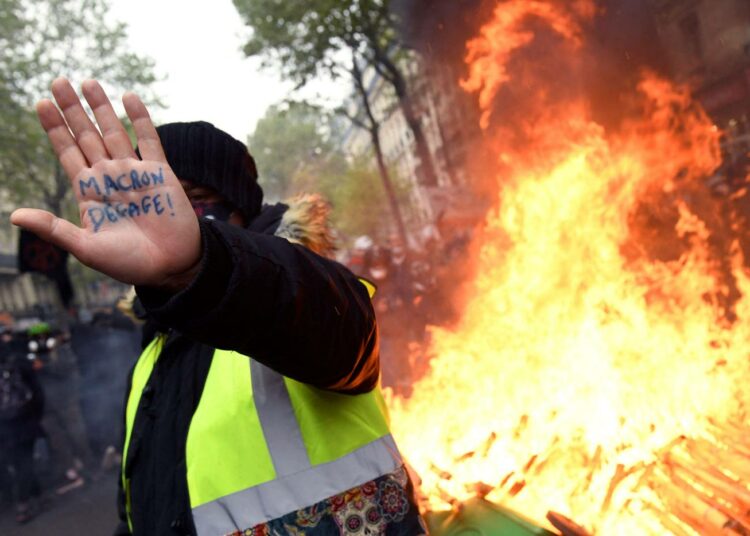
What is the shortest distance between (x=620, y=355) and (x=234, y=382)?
288cm

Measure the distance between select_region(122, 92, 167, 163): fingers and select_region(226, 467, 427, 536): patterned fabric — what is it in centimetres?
87

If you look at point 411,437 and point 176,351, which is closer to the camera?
point 176,351

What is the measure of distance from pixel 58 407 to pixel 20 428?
4.18ft

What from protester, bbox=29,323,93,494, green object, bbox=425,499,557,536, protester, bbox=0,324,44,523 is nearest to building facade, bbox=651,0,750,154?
green object, bbox=425,499,557,536

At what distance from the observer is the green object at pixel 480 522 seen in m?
1.78

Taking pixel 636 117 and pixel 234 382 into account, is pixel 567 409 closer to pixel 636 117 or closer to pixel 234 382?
pixel 234 382

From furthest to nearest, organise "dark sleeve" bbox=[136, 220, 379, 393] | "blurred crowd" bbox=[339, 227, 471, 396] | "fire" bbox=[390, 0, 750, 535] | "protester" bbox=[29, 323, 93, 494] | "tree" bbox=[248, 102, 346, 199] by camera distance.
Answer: "tree" bbox=[248, 102, 346, 199] < "protester" bbox=[29, 323, 93, 494] < "blurred crowd" bbox=[339, 227, 471, 396] < "fire" bbox=[390, 0, 750, 535] < "dark sleeve" bbox=[136, 220, 379, 393]

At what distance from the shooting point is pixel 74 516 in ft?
19.3

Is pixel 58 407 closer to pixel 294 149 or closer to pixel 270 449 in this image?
pixel 294 149

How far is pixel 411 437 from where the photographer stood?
3.40 meters

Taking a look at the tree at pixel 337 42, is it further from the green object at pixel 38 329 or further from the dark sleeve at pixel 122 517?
the dark sleeve at pixel 122 517

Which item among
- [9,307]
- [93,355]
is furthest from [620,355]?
[9,307]

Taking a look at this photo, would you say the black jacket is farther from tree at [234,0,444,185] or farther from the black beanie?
tree at [234,0,444,185]

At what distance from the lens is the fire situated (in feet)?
8.45
